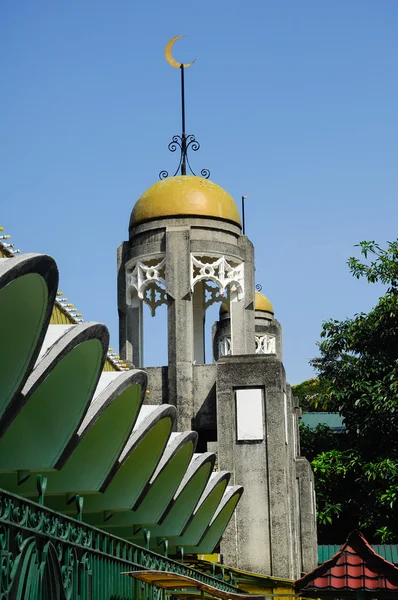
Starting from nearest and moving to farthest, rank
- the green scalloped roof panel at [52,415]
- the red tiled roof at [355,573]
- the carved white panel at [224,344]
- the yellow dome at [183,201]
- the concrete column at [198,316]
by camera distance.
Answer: the red tiled roof at [355,573], the green scalloped roof panel at [52,415], the yellow dome at [183,201], the concrete column at [198,316], the carved white panel at [224,344]

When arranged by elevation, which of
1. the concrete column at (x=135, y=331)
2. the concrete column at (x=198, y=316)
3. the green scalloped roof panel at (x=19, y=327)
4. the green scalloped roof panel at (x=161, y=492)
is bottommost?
the green scalloped roof panel at (x=161, y=492)

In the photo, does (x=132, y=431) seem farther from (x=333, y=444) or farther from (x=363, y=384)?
(x=333, y=444)

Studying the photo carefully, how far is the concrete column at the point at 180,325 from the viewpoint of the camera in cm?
2169

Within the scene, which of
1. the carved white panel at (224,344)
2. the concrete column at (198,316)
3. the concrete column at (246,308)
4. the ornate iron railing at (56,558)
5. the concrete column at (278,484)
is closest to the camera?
the ornate iron railing at (56,558)

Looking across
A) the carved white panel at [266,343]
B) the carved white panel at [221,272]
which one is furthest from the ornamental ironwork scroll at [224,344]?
the carved white panel at [221,272]

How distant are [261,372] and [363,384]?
7.10m

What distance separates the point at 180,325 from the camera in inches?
867

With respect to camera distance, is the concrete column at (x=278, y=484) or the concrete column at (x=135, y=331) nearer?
the concrete column at (x=278, y=484)

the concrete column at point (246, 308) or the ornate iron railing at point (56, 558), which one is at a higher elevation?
the concrete column at point (246, 308)

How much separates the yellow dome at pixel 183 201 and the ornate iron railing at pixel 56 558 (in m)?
13.2

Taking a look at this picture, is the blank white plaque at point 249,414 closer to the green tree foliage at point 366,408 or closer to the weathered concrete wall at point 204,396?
the weathered concrete wall at point 204,396

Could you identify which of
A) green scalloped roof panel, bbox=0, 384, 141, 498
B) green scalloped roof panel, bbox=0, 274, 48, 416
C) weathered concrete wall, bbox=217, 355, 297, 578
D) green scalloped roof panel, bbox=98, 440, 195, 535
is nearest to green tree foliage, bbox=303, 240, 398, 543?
weathered concrete wall, bbox=217, 355, 297, 578

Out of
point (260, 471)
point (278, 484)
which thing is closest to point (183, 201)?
point (260, 471)

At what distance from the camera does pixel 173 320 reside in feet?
72.5
